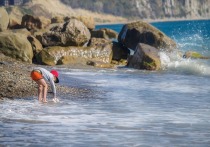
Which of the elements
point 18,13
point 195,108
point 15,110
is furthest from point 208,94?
point 18,13

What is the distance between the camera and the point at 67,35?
33375 millimetres

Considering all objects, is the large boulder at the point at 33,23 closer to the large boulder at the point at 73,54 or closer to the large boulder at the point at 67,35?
the large boulder at the point at 67,35

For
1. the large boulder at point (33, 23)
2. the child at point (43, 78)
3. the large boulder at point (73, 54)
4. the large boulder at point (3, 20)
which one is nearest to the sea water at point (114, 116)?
the child at point (43, 78)

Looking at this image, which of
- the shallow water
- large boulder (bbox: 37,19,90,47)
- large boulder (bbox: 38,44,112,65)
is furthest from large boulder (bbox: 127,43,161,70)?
the shallow water

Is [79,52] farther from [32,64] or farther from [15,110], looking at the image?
[15,110]

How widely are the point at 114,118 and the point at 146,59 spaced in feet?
52.3

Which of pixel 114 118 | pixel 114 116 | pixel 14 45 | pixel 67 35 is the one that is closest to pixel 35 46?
pixel 67 35

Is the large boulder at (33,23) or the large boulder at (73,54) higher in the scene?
the large boulder at (33,23)

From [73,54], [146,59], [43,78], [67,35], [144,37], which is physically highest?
[43,78]

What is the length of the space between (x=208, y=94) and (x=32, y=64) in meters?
12.8

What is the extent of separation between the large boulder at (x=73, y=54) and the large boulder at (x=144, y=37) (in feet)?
6.84

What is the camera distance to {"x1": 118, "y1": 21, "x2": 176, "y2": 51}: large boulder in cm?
3506

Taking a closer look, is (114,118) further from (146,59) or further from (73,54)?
(73,54)

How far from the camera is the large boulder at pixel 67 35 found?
33.4 metres
